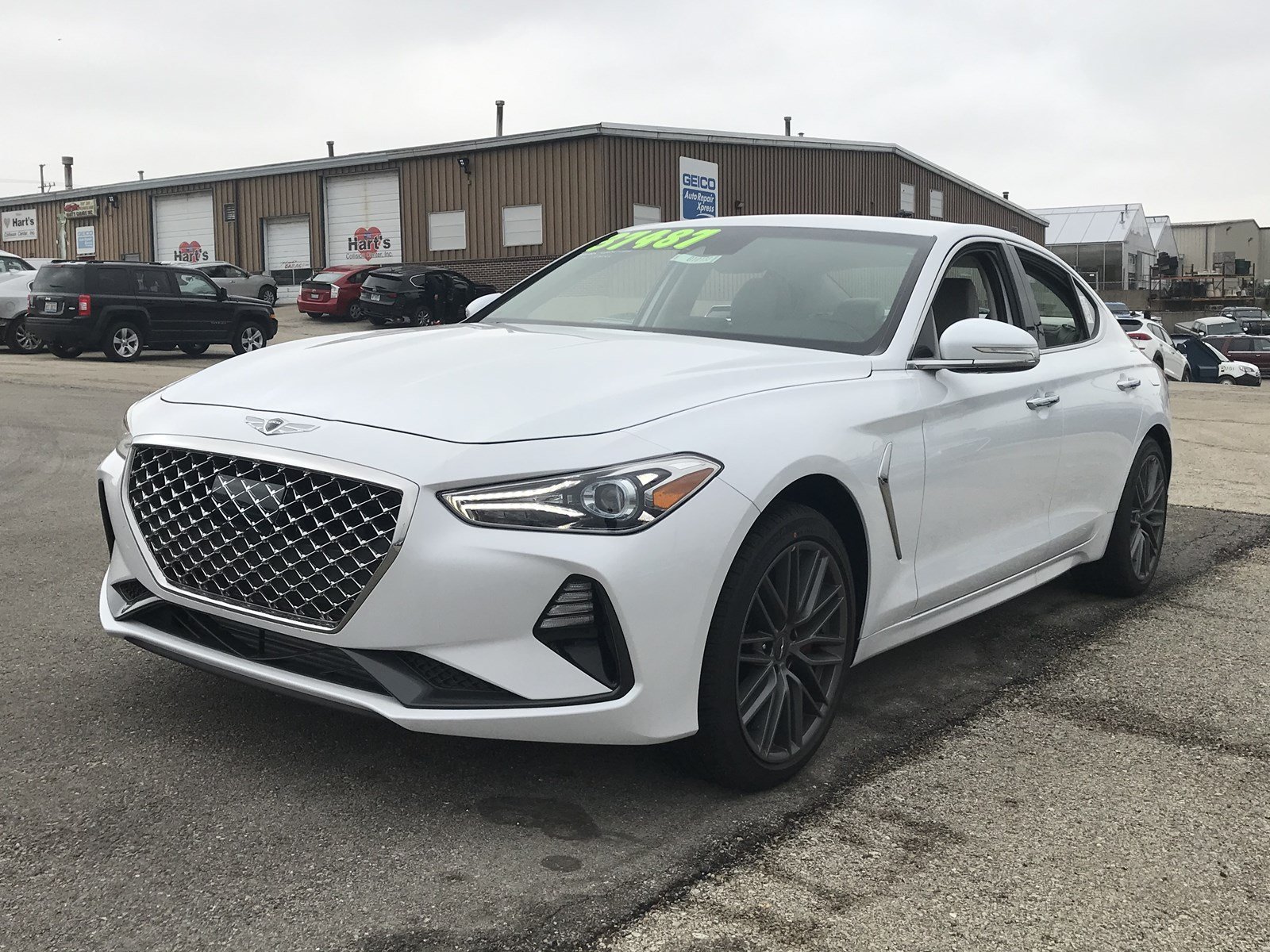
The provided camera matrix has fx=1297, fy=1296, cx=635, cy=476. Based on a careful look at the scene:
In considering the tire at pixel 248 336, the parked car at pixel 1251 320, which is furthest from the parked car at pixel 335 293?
the parked car at pixel 1251 320

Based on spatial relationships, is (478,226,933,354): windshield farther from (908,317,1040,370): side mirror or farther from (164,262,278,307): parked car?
(164,262,278,307): parked car

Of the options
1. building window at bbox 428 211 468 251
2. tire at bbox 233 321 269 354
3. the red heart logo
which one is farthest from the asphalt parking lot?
the red heart logo

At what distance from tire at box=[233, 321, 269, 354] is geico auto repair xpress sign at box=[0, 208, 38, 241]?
3151cm

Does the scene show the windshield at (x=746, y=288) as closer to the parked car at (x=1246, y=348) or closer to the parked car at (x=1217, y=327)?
the parked car at (x=1246, y=348)

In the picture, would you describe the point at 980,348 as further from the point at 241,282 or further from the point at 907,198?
the point at 907,198

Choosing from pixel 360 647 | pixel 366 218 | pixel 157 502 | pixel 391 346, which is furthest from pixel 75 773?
pixel 366 218

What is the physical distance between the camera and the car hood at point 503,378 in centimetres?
304

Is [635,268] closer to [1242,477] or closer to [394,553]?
[394,553]

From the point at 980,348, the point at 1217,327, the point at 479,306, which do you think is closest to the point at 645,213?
the point at 1217,327

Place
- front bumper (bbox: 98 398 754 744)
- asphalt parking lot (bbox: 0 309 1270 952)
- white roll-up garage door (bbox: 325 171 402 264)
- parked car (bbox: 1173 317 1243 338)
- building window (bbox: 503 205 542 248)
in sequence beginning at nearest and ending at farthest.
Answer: asphalt parking lot (bbox: 0 309 1270 952), front bumper (bbox: 98 398 754 744), building window (bbox: 503 205 542 248), white roll-up garage door (bbox: 325 171 402 264), parked car (bbox: 1173 317 1243 338)

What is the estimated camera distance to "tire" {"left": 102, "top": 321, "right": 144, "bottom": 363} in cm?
2044

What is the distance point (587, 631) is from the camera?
2.92 metres

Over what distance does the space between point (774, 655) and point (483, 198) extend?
34.4 m

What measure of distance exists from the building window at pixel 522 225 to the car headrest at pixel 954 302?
3132 centimetres
